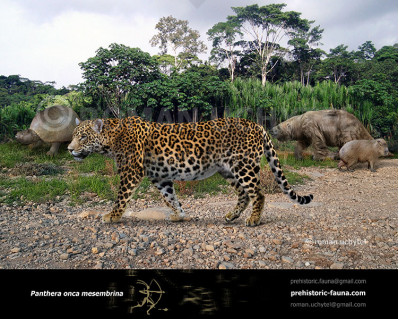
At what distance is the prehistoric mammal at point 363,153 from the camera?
32.4 ft

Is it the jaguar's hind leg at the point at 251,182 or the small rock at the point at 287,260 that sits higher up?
the jaguar's hind leg at the point at 251,182

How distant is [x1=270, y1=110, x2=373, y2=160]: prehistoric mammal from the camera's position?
11.3 metres

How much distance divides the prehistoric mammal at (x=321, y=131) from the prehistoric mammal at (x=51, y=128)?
22.5 feet

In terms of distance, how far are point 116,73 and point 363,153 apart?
7.33 metres

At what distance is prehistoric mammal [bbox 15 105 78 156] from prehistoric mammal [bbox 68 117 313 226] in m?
5.28

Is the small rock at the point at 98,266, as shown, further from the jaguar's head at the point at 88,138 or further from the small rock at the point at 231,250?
the jaguar's head at the point at 88,138

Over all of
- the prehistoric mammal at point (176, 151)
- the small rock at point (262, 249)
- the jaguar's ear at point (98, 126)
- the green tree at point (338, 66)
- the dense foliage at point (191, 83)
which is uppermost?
the green tree at point (338, 66)

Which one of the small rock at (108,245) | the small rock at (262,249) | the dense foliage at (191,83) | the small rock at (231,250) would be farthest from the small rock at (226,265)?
the dense foliage at (191,83)

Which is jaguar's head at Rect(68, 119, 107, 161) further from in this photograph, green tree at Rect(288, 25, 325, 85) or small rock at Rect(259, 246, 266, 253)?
green tree at Rect(288, 25, 325, 85)

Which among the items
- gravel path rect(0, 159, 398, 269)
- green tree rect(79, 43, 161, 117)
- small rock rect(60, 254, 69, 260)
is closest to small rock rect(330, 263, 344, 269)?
gravel path rect(0, 159, 398, 269)

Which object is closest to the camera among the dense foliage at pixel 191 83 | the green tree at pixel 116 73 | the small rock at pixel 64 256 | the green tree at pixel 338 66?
the small rock at pixel 64 256
